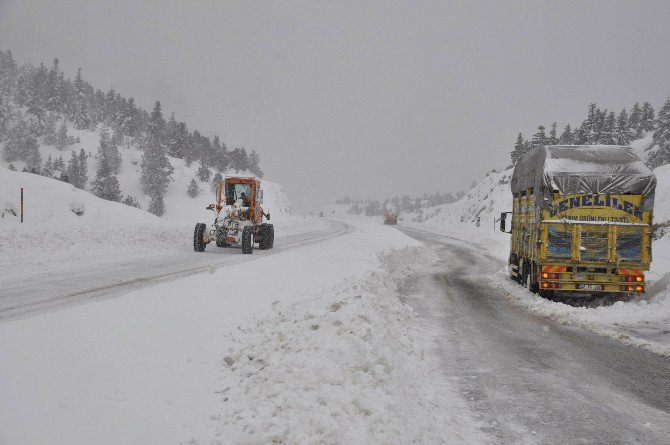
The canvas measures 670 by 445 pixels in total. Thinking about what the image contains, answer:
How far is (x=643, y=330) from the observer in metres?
9.11

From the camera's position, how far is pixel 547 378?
625 centimetres

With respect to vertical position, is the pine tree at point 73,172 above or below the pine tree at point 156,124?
below

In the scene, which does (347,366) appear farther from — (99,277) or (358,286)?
(99,277)

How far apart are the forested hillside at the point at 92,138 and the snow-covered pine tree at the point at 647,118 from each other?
279 ft

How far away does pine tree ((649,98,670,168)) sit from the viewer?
164 ft

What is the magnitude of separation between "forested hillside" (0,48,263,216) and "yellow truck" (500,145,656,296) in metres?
59.6

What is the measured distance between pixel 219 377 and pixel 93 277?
8.07 m

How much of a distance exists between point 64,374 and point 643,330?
32.3 ft

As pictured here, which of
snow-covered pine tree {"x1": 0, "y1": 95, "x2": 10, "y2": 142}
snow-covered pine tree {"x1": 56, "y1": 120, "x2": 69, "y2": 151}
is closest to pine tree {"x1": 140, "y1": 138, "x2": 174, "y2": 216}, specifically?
snow-covered pine tree {"x1": 0, "y1": 95, "x2": 10, "y2": 142}

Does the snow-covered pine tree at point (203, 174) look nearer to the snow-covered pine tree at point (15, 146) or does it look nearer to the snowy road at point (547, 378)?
the snow-covered pine tree at point (15, 146)

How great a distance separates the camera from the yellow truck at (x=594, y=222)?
1162cm

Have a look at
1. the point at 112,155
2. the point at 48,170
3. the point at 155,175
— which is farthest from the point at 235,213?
the point at 112,155

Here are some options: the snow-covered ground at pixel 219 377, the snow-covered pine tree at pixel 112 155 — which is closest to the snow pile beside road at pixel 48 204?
the snow-covered ground at pixel 219 377

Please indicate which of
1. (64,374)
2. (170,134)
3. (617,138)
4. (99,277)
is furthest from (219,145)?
(64,374)
